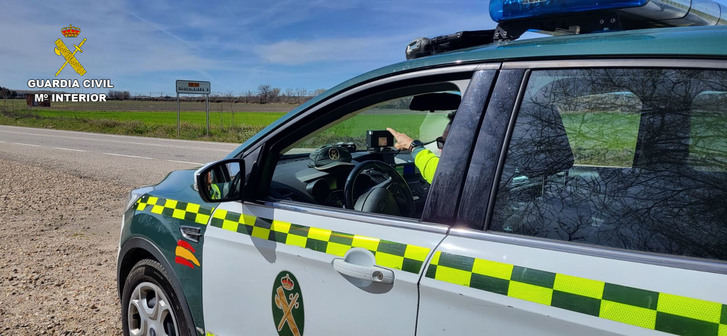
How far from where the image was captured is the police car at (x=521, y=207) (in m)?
1.11

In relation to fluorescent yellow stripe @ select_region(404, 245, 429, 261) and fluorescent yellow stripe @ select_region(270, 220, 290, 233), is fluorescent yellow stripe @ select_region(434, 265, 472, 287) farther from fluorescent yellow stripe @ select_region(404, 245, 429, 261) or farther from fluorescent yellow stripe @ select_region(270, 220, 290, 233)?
fluorescent yellow stripe @ select_region(270, 220, 290, 233)

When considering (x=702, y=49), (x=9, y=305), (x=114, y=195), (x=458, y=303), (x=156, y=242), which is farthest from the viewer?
(x=114, y=195)

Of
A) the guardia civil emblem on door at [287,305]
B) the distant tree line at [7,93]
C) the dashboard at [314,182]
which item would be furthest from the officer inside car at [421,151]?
the distant tree line at [7,93]

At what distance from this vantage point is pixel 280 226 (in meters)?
1.77

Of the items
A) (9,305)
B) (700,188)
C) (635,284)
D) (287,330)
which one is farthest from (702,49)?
(9,305)

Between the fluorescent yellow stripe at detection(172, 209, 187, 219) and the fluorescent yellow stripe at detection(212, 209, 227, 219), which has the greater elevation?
the fluorescent yellow stripe at detection(212, 209, 227, 219)

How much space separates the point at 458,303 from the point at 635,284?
41 centimetres

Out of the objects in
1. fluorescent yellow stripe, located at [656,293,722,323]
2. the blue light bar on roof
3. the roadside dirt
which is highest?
the blue light bar on roof

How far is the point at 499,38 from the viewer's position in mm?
2064

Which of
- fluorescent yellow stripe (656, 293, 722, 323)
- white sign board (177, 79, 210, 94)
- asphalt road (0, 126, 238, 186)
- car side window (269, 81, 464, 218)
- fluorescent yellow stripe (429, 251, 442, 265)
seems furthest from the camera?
white sign board (177, 79, 210, 94)

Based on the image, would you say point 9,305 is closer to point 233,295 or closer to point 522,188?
point 233,295

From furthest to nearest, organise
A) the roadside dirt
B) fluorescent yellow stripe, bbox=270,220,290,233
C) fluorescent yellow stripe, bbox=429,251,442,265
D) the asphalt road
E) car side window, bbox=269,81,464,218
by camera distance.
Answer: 1. the asphalt road
2. the roadside dirt
3. car side window, bbox=269,81,464,218
4. fluorescent yellow stripe, bbox=270,220,290,233
5. fluorescent yellow stripe, bbox=429,251,442,265

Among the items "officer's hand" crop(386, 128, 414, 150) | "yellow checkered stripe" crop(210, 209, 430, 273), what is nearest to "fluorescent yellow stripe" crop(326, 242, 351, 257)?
"yellow checkered stripe" crop(210, 209, 430, 273)

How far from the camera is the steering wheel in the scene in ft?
6.40
